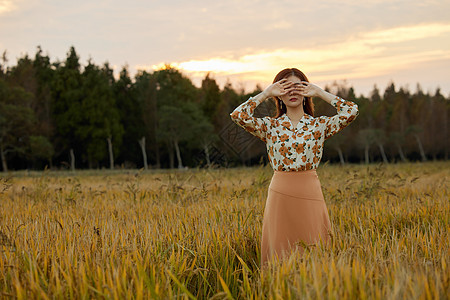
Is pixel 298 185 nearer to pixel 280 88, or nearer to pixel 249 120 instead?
pixel 249 120

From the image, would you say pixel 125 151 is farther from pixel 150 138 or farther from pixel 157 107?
pixel 157 107

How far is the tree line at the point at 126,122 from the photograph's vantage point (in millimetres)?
34656

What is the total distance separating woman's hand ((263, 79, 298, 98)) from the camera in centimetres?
354

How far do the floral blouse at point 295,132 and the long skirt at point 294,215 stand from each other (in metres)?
0.13

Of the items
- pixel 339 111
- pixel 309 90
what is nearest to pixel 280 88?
pixel 309 90

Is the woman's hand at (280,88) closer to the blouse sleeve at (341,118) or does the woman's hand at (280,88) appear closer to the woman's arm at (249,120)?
the woman's arm at (249,120)

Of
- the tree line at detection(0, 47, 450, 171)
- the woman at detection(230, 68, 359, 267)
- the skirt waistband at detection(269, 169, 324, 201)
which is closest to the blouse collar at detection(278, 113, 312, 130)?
the woman at detection(230, 68, 359, 267)

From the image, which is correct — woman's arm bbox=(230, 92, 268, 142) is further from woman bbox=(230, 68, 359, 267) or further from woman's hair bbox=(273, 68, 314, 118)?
woman's hair bbox=(273, 68, 314, 118)

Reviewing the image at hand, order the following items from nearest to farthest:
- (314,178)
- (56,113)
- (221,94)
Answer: (314,178) → (56,113) → (221,94)

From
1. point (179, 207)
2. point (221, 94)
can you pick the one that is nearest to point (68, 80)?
point (221, 94)

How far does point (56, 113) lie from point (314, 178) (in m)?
39.6

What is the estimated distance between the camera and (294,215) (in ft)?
11.1

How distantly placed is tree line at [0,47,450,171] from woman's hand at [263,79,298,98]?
2551 cm

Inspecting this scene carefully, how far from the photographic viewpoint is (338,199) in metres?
6.14
